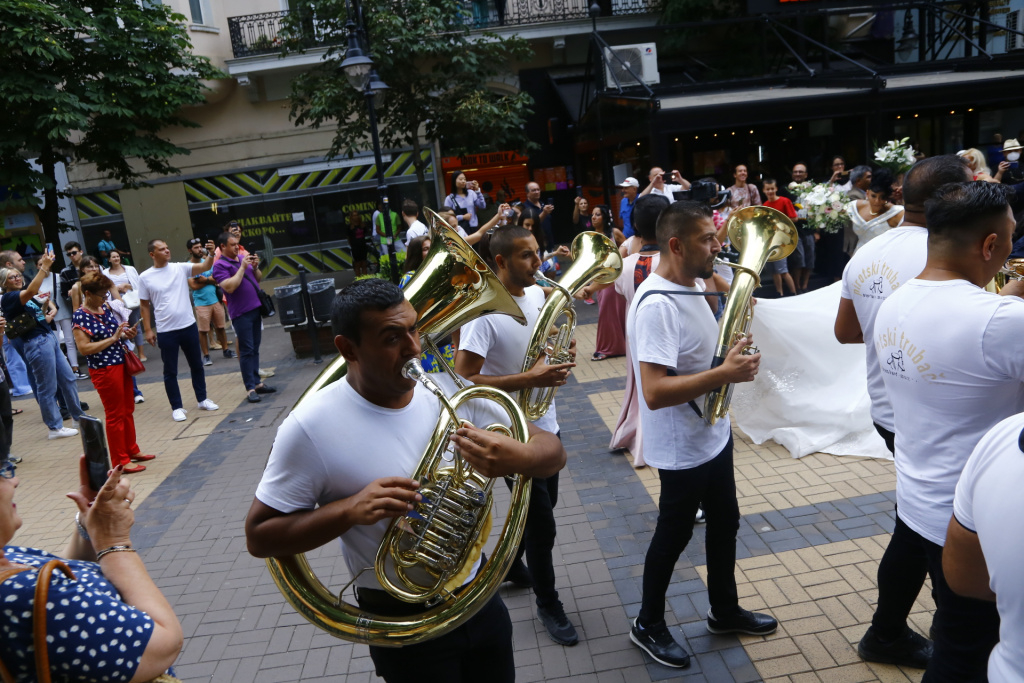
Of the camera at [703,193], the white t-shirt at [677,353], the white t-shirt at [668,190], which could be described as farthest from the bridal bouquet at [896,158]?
the white t-shirt at [677,353]

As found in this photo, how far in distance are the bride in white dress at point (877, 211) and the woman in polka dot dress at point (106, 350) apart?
6.48 meters

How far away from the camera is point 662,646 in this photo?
341 centimetres

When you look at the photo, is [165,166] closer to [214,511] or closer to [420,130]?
[420,130]

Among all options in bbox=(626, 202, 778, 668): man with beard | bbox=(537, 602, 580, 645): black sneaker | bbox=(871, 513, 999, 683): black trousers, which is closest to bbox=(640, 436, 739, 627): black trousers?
bbox=(626, 202, 778, 668): man with beard

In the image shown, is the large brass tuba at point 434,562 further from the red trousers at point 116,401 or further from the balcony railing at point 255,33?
the balcony railing at point 255,33

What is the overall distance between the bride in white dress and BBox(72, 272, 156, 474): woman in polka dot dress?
6.48 metres

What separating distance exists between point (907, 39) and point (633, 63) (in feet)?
23.7

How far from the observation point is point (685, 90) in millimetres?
14156

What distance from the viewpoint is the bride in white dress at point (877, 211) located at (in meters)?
6.62

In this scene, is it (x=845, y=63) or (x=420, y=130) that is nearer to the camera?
(x=845, y=63)

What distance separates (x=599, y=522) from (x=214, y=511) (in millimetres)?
3036

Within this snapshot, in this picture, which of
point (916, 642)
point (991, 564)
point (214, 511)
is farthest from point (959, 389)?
point (214, 511)

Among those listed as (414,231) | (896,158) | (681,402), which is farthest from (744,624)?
(896,158)

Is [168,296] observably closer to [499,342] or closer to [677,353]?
[499,342]
